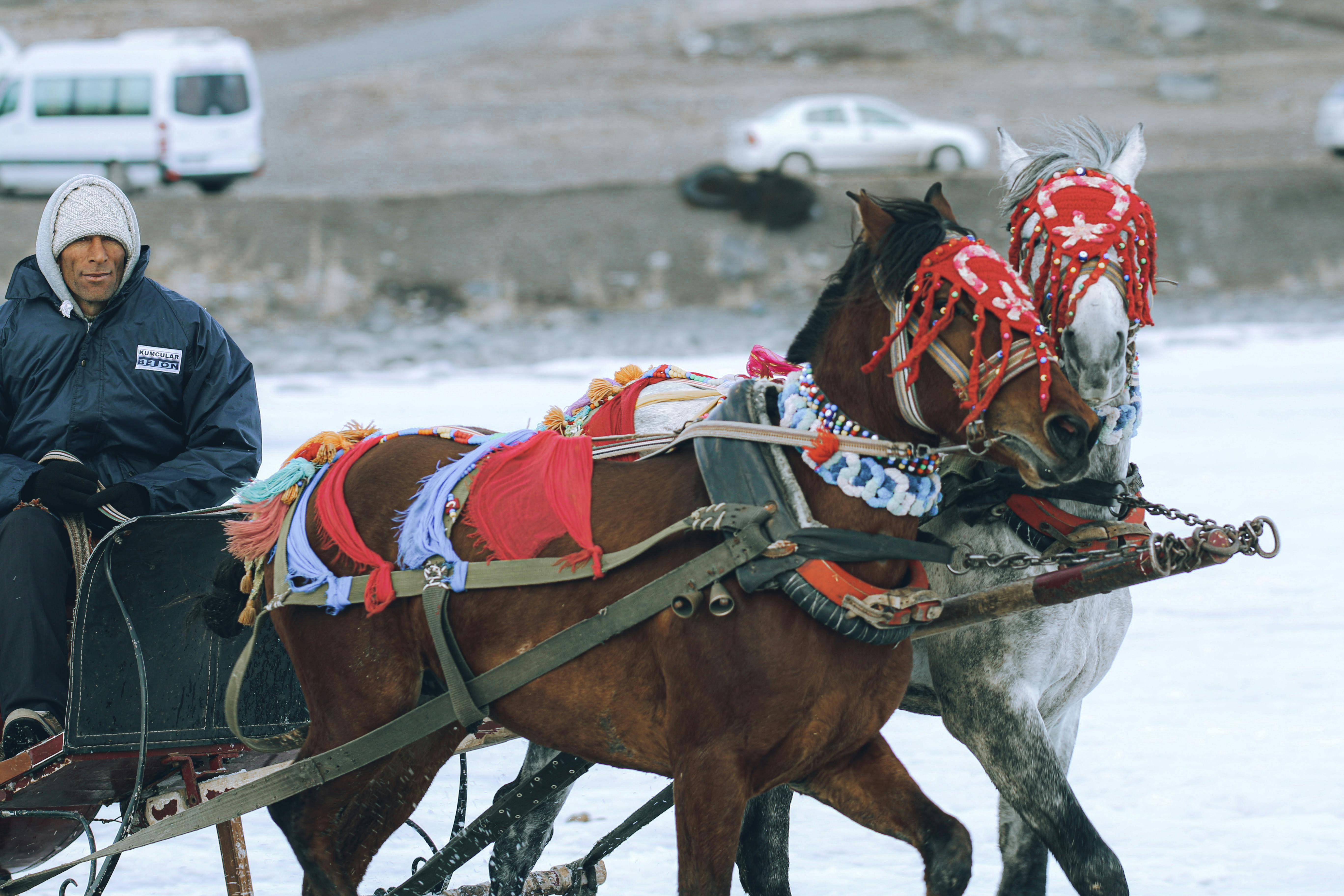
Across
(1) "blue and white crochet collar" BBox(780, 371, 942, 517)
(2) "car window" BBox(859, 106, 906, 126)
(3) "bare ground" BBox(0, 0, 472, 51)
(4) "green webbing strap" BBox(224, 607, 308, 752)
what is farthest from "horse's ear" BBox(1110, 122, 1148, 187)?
(3) "bare ground" BBox(0, 0, 472, 51)

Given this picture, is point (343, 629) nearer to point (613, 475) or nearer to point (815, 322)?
point (613, 475)

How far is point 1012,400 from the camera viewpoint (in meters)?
2.73

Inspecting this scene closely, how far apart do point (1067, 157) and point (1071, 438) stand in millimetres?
1175

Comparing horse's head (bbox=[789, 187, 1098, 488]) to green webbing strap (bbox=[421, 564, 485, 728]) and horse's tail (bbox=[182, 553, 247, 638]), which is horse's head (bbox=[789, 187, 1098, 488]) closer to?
green webbing strap (bbox=[421, 564, 485, 728])

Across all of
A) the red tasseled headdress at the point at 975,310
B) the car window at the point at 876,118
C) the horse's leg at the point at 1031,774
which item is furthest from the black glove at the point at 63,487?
the car window at the point at 876,118

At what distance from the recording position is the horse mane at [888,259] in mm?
2859

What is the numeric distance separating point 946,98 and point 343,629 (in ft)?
85.0

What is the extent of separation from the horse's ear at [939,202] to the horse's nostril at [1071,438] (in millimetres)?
484

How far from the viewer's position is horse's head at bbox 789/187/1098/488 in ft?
8.93

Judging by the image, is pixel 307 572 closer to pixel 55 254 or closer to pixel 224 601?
pixel 224 601

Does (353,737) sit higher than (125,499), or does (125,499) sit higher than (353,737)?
(125,499)

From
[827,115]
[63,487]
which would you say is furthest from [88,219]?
[827,115]

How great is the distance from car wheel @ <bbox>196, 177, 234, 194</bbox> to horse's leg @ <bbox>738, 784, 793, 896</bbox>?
18.2 meters

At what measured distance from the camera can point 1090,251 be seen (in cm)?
330
